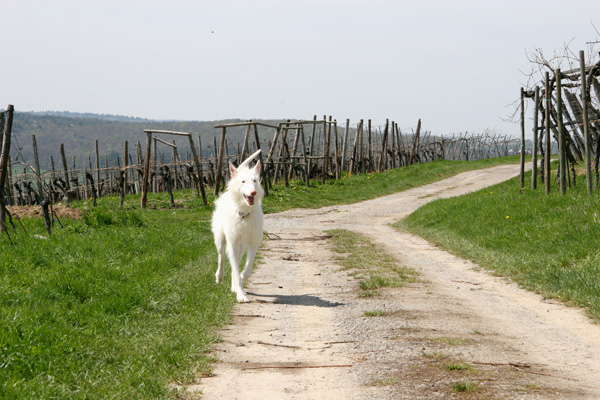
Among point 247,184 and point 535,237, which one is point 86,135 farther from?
point 247,184

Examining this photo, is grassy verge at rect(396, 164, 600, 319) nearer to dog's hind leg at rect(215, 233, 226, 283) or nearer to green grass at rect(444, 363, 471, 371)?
green grass at rect(444, 363, 471, 371)

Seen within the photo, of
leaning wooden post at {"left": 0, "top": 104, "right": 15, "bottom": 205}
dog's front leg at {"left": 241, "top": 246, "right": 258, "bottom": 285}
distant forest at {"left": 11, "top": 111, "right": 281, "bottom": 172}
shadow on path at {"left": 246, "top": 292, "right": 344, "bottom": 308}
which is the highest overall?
distant forest at {"left": 11, "top": 111, "right": 281, "bottom": 172}

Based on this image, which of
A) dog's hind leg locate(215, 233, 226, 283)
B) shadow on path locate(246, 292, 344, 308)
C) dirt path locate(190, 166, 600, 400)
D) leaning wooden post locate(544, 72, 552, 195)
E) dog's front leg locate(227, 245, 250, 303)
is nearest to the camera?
dirt path locate(190, 166, 600, 400)

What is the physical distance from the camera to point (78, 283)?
7621 millimetres

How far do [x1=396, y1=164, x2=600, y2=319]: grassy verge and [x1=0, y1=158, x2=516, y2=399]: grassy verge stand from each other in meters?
2.68

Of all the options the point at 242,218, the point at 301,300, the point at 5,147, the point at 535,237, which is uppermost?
the point at 5,147

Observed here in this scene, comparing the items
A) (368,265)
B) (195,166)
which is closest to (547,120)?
(368,265)

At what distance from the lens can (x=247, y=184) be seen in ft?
27.9

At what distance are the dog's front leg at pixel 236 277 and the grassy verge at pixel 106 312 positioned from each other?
0.17 meters

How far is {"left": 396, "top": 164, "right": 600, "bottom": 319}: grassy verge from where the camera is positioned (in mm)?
8625

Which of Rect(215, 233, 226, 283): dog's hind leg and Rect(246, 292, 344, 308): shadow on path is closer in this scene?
Rect(246, 292, 344, 308): shadow on path

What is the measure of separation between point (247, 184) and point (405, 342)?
3.56m

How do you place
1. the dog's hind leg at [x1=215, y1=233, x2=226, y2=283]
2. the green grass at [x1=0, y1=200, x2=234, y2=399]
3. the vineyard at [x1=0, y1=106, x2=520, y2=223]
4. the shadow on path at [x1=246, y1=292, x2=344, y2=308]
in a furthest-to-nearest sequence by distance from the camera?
the vineyard at [x1=0, y1=106, x2=520, y2=223] → the dog's hind leg at [x1=215, y1=233, x2=226, y2=283] → the shadow on path at [x1=246, y1=292, x2=344, y2=308] → the green grass at [x1=0, y1=200, x2=234, y2=399]

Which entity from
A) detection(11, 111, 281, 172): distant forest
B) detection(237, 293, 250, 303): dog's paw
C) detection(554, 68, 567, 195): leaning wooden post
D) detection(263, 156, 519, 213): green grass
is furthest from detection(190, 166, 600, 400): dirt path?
detection(11, 111, 281, 172): distant forest
